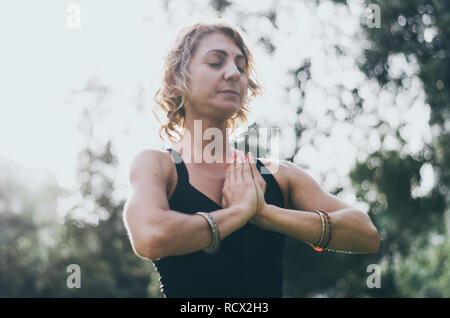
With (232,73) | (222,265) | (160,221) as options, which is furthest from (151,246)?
(232,73)

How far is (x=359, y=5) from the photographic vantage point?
Answer: 14.9 metres

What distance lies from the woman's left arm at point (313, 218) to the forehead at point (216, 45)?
705 millimetres

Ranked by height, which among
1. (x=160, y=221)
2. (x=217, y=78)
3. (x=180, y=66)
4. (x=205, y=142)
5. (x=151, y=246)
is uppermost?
(x=180, y=66)

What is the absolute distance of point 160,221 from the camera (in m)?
2.13

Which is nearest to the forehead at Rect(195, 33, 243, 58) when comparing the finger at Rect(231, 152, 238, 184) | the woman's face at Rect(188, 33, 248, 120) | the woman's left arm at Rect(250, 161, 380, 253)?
the woman's face at Rect(188, 33, 248, 120)

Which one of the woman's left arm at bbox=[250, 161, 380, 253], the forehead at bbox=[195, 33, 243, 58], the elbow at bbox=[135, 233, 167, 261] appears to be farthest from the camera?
the forehead at bbox=[195, 33, 243, 58]

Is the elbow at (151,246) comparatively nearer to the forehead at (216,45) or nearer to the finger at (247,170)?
the finger at (247,170)

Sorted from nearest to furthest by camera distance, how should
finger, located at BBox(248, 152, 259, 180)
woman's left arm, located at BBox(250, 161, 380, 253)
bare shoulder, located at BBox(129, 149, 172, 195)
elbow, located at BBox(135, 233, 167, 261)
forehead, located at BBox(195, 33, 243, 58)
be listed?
elbow, located at BBox(135, 233, 167, 261) → bare shoulder, located at BBox(129, 149, 172, 195) → woman's left arm, located at BBox(250, 161, 380, 253) → finger, located at BBox(248, 152, 259, 180) → forehead, located at BBox(195, 33, 243, 58)

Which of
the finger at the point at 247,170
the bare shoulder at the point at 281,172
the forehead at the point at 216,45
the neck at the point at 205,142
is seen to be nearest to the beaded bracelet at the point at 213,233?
the finger at the point at 247,170

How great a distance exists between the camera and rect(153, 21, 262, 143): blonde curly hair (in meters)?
2.68

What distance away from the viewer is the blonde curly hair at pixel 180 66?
268 centimetres

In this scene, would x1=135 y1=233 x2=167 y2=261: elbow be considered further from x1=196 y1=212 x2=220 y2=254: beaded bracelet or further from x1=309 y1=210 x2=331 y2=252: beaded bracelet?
x1=309 y1=210 x2=331 y2=252: beaded bracelet

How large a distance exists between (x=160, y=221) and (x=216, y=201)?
1.39ft

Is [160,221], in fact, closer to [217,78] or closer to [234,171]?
[234,171]
